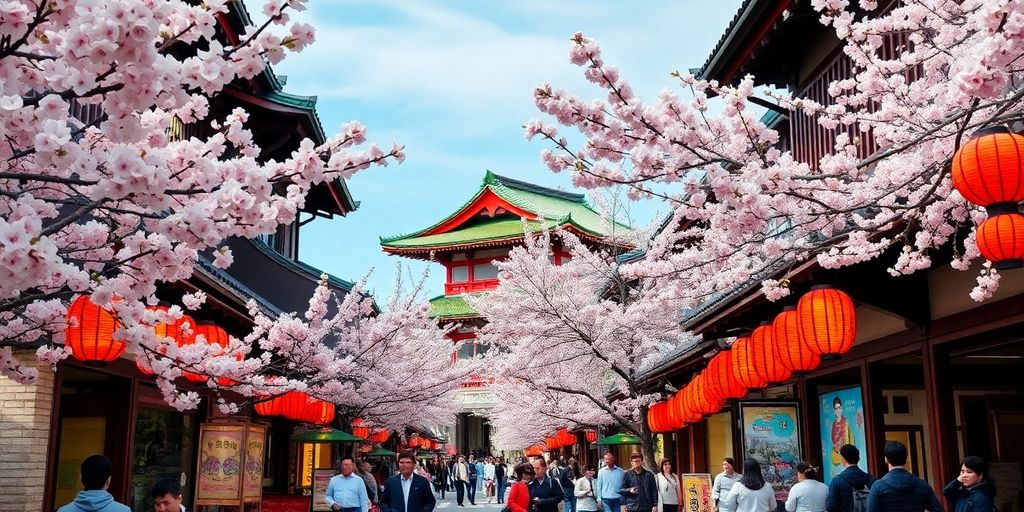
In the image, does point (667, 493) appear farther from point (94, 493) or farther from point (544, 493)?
point (94, 493)

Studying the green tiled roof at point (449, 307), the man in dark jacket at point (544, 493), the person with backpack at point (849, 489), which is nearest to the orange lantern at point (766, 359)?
the person with backpack at point (849, 489)

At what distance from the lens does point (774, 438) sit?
13.3m

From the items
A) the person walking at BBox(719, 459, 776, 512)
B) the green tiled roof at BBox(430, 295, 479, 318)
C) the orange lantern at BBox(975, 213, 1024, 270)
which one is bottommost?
the person walking at BBox(719, 459, 776, 512)

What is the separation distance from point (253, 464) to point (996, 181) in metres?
12.2

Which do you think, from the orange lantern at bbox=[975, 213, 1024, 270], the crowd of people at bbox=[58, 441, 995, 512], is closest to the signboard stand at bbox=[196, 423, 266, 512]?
the crowd of people at bbox=[58, 441, 995, 512]

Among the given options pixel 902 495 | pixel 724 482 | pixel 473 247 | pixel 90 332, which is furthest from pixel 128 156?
pixel 473 247

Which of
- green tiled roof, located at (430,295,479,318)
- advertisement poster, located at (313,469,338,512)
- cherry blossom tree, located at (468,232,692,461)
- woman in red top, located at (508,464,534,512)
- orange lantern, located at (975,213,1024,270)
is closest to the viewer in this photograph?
orange lantern, located at (975,213,1024,270)

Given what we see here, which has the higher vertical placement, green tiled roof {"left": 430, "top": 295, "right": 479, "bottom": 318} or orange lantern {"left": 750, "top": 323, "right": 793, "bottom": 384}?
green tiled roof {"left": 430, "top": 295, "right": 479, "bottom": 318}

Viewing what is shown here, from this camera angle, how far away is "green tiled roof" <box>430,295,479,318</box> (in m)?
54.9

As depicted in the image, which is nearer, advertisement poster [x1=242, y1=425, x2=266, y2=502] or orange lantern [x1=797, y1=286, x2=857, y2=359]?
orange lantern [x1=797, y1=286, x2=857, y2=359]

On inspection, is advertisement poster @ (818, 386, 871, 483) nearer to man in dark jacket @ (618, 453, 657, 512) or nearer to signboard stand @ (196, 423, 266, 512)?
man in dark jacket @ (618, 453, 657, 512)

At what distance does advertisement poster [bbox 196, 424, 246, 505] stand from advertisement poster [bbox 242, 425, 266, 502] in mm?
271

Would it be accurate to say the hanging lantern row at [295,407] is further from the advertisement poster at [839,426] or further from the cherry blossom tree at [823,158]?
the cherry blossom tree at [823,158]

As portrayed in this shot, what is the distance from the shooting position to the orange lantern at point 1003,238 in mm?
5829
